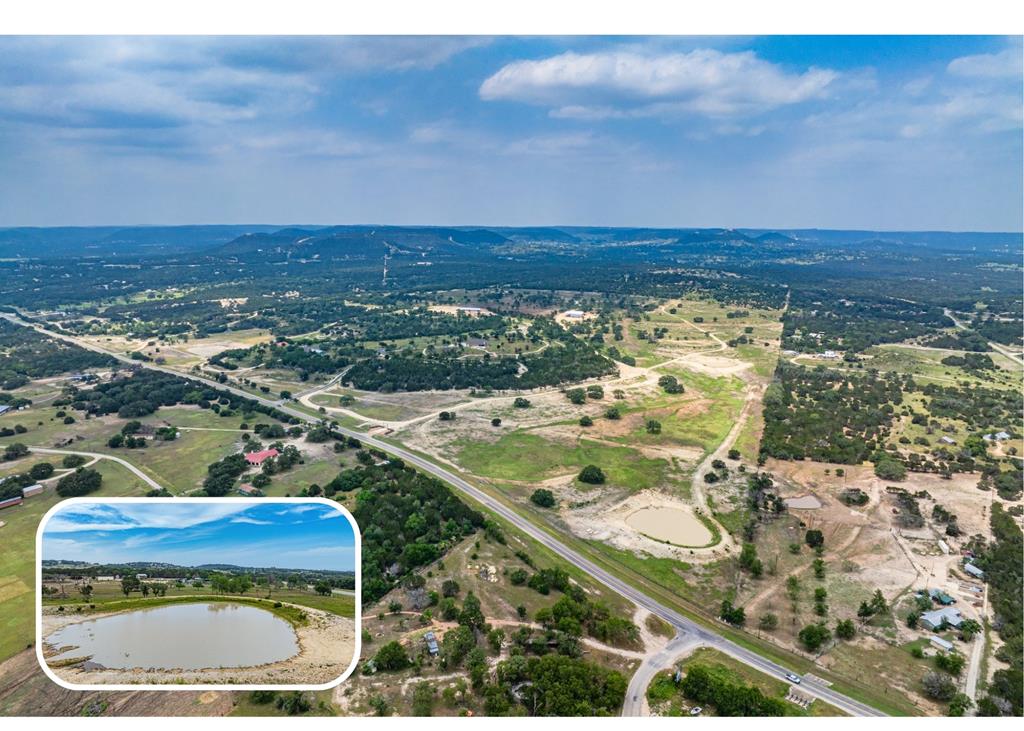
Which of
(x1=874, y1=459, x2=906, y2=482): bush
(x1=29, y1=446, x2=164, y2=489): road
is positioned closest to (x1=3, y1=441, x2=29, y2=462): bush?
(x1=29, y1=446, x2=164, y2=489): road

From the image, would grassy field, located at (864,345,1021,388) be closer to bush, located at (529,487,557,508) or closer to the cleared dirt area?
the cleared dirt area

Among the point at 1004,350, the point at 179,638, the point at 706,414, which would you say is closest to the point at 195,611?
the point at 179,638

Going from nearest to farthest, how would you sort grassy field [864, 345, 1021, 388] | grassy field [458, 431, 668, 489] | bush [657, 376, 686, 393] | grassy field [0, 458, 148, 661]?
grassy field [0, 458, 148, 661] < grassy field [458, 431, 668, 489] < bush [657, 376, 686, 393] < grassy field [864, 345, 1021, 388]

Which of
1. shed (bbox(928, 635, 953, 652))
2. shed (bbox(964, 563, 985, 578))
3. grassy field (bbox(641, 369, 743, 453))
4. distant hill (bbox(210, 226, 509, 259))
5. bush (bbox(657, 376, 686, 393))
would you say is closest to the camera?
shed (bbox(928, 635, 953, 652))

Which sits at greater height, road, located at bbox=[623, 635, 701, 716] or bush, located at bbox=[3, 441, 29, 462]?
bush, located at bbox=[3, 441, 29, 462]

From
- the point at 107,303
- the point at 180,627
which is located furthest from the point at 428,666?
the point at 107,303

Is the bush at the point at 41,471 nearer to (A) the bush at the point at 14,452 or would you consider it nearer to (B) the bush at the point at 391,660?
(A) the bush at the point at 14,452

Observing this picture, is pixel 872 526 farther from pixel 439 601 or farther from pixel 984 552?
pixel 439 601
